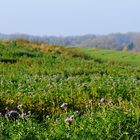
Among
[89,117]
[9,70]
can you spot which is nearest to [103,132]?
[89,117]

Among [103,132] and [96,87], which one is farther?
[96,87]

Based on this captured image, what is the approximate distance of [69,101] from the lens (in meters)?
10.3

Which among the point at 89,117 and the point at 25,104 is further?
the point at 25,104

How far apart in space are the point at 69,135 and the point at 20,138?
1.99 ft

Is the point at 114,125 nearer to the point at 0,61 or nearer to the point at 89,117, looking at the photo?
the point at 89,117

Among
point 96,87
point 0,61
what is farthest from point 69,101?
point 0,61

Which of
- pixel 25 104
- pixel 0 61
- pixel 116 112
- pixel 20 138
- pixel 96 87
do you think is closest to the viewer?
pixel 20 138

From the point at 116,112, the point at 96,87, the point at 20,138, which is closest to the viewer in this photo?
the point at 20,138

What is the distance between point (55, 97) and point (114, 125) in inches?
160

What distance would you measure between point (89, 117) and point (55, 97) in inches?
135

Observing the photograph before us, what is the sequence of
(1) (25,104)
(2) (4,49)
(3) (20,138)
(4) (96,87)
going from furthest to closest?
1. (2) (4,49)
2. (4) (96,87)
3. (1) (25,104)
4. (3) (20,138)

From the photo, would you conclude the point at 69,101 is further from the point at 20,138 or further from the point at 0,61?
the point at 0,61

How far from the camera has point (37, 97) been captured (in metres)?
10.4

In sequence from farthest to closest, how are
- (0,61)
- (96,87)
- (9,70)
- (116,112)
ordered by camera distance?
(0,61) < (9,70) < (96,87) < (116,112)
